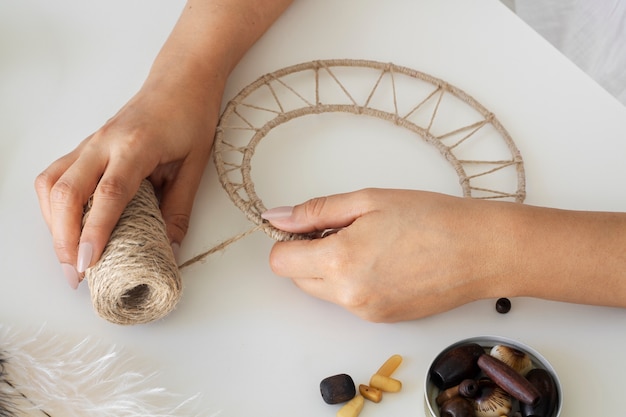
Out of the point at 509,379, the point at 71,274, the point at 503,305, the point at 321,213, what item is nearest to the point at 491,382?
the point at 509,379

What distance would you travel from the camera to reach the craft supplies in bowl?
30.0 inches

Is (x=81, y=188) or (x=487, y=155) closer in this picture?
(x=81, y=188)

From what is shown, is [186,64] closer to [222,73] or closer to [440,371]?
[222,73]

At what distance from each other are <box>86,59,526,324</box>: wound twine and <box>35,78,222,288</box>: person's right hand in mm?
23

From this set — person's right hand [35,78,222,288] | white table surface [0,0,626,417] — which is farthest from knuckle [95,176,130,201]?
A: white table surface [0,0,626,417]

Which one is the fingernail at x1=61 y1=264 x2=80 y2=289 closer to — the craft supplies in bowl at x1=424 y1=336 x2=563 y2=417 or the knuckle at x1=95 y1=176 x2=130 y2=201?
the knuckle at x1=95 y1=176 x2=130 y2=201

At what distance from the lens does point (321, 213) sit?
882 millimetres

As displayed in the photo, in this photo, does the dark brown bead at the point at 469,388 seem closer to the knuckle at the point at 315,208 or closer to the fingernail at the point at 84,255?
the knuckle at the point at 315,208

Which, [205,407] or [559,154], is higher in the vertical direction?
[559,154]

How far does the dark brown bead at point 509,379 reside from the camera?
29.6 inches

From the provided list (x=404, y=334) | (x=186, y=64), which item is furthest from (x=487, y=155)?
(x=186, y=64)

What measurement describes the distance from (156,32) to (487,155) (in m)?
0.56

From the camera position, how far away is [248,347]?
34.1 inches

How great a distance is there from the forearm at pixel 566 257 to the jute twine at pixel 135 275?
39 centimetres
